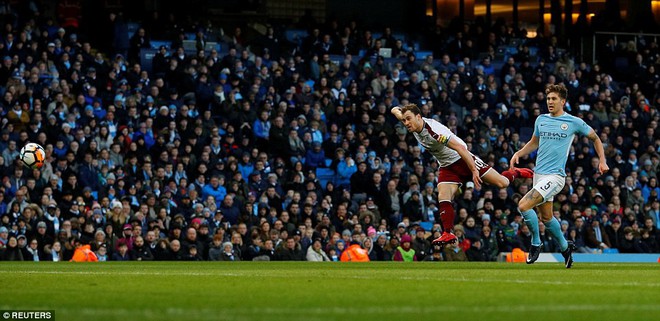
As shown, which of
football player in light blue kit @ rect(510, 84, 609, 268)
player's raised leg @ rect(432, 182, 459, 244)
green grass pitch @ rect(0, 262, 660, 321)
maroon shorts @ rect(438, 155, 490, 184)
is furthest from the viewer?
maroon shorts @ rect(438, 155, 490, 184)

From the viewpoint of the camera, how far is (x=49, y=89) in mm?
27000

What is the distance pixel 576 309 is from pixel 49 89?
20.2 meters

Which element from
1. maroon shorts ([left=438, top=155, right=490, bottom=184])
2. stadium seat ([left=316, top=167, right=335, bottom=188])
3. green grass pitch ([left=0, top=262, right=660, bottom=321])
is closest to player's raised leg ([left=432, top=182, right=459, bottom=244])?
maroon shorts ([left=438, top=155, right=490, bottom=184])

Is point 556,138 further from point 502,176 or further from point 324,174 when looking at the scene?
point 324,174

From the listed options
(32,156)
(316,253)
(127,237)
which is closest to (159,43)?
(127,237)

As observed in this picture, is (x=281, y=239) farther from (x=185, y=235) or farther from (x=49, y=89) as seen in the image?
(x=49, y=89)

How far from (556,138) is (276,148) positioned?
1357 centimetres

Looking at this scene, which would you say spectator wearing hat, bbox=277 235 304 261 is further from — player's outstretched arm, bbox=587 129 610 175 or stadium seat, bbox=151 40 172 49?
player's outstretched arm, bbox=587 129 610 175

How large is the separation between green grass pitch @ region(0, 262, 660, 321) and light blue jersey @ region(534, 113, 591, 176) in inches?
136

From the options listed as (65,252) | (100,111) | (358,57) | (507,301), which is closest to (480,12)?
(358,57)

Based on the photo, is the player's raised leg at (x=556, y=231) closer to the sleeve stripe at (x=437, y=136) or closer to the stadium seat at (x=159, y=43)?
the sleeve stripe at (x=437, y=136)

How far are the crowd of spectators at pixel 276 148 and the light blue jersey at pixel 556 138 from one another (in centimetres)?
759

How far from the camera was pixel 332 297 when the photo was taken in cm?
955

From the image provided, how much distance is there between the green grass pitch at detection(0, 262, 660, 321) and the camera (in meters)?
8.16
